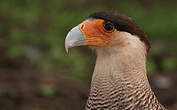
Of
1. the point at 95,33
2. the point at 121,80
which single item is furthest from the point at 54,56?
the point at 121,80

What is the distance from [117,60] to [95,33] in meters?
0.31

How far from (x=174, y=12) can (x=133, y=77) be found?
6810 millimetres

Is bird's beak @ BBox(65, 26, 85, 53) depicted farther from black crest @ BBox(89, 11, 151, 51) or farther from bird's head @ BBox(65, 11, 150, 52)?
black crest @ BBox(89, 11, 151, 51)

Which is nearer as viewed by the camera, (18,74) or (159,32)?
(18,74)

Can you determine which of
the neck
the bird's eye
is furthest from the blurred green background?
the bird's eye

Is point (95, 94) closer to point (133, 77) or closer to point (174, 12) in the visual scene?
point (133, 77)

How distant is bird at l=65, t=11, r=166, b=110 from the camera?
3586 millimetres

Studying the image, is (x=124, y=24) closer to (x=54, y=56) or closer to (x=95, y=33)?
(x=95, y=33)

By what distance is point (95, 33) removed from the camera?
3713mm

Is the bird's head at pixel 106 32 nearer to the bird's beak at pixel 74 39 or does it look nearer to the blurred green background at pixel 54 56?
the bird's beak at pixel 74 39

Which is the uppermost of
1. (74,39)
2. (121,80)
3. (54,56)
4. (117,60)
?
(74,39)

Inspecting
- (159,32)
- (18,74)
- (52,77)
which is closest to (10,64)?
(18,74)

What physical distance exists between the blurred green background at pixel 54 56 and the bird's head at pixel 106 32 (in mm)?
2568

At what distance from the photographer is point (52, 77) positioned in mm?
6688
